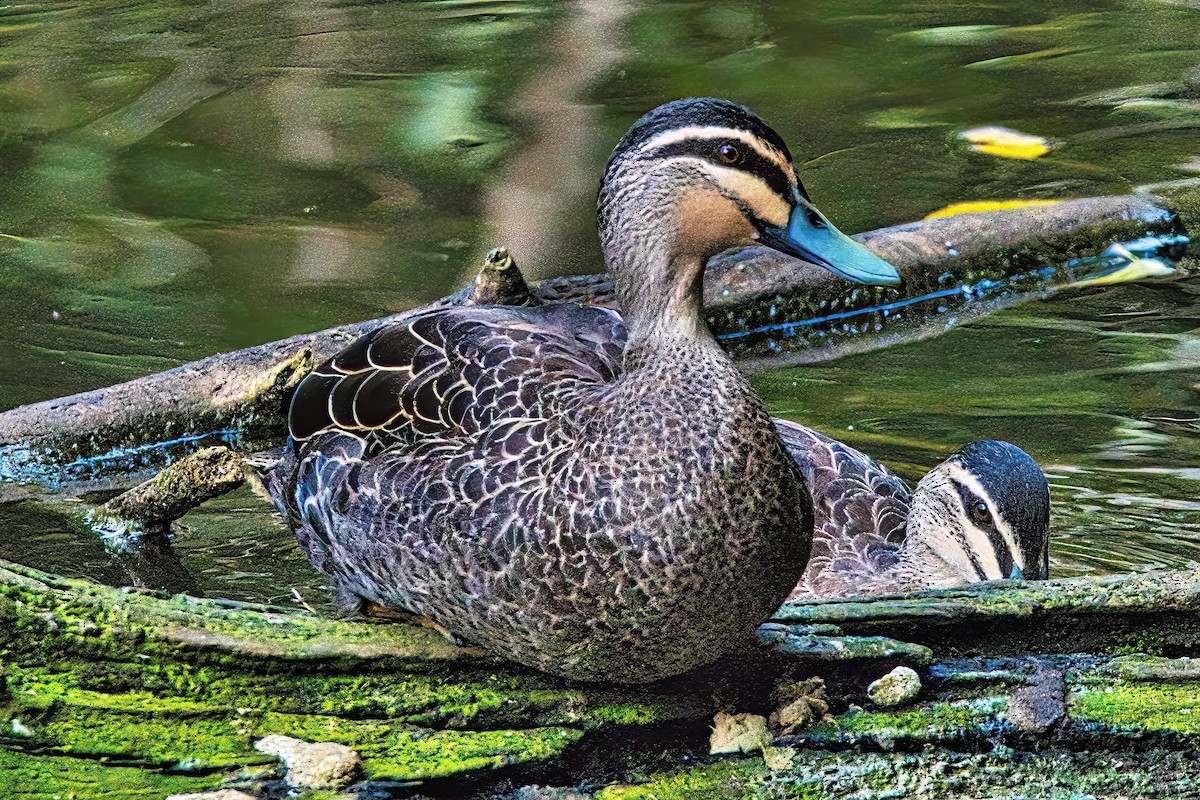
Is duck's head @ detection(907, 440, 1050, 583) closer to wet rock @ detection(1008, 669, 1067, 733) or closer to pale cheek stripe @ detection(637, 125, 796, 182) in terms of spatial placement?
wet rock @ detection(1008, 669, 1067, 733)

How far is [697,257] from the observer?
14.0 feet

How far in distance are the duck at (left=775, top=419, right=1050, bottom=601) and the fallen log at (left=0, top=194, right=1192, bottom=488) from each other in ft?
5.13

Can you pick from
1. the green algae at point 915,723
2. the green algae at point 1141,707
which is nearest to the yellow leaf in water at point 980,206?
the green algae at point 1141,707

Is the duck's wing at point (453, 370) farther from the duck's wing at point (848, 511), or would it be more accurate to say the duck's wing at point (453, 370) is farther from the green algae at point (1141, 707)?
the green algae at point (1141, 707)

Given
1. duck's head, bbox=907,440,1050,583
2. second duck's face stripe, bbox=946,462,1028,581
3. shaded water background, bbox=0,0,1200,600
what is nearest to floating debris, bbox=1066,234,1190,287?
shaded water background, bbox=0,0,1200,600

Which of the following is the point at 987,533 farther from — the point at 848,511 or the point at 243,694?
the point at 243,694

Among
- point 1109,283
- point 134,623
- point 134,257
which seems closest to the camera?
point 134,623

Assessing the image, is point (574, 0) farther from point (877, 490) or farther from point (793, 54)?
point (877, 490)

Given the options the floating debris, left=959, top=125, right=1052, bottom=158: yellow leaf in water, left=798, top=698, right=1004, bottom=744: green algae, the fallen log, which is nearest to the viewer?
left=798, top=698, right=1004, bottom=744: green algae

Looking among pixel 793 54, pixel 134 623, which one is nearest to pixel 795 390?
pixel 134 623

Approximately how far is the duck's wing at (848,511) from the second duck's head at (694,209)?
1.62m

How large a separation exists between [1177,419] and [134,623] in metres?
4.35

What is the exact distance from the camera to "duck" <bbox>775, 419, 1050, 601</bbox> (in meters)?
5.47

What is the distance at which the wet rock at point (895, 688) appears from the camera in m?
4.14
